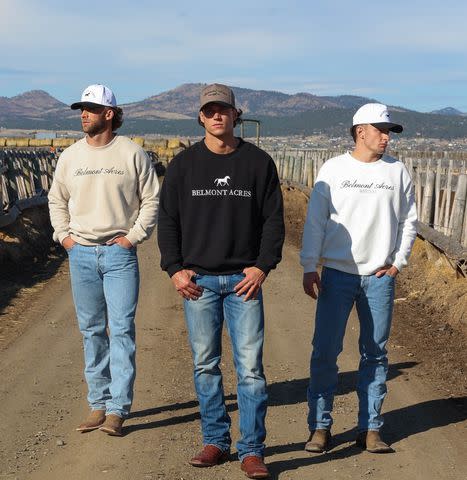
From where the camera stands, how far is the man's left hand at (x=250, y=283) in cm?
521

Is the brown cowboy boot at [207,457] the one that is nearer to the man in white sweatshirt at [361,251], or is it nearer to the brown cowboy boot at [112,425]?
the man in white sweatshirt at [361,251]

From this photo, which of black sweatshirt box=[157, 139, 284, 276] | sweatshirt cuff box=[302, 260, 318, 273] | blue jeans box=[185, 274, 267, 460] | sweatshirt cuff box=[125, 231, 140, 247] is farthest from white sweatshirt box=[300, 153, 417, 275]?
sweatshirt cuff box=[125, 231, 140, 247]

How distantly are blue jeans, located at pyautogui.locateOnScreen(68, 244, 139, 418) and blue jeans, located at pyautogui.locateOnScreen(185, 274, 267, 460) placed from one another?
810mm

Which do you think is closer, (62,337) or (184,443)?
(184,443)

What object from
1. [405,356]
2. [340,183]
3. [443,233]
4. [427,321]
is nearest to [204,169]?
[340,183]

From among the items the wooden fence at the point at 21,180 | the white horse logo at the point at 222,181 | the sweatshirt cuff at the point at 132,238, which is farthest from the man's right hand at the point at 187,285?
the wooden fence at the point at 21,180

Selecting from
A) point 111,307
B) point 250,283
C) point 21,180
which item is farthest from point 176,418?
point 21,180

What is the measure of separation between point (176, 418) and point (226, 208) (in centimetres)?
203

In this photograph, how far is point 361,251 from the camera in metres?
5.68

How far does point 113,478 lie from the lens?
17.5 ft

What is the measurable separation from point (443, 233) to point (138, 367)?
6.25m

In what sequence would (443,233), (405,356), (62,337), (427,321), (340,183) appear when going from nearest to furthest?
(340,183) → (405,356) → (62,337) → (427,321) → (443,233)

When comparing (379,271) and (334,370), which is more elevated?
(379,271)

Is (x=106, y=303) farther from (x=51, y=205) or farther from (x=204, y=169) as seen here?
(x=204, y=169)
